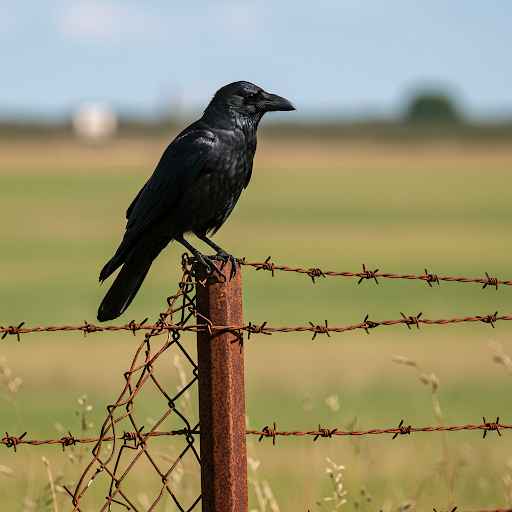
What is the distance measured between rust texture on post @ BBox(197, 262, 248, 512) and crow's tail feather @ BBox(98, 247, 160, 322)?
4.31 ft

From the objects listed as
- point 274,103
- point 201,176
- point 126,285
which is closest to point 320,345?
point 274,103

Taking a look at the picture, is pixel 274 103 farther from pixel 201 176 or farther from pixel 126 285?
pixel 126 285

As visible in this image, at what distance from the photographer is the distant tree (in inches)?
7042

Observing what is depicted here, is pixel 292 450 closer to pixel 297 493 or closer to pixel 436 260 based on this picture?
pixel 297 493

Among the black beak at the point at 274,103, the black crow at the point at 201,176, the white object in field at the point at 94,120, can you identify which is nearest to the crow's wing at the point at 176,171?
the black crow at the point at 201,176

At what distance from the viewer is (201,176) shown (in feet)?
18.9

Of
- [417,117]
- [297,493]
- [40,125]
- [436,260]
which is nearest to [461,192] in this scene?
[436,260]

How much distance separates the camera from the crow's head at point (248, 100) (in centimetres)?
597

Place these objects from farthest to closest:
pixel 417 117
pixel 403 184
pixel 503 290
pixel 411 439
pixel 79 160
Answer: pixel 417 117
pixel 79 160
pixel 403 184
pixel 503 290
pixel 411 439

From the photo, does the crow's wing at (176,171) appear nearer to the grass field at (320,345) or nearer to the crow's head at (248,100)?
the crow's head at (248,100)

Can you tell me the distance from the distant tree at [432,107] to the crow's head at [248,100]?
564 ft

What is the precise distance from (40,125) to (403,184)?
229ft

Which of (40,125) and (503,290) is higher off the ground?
(40,125)

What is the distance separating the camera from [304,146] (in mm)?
111438
